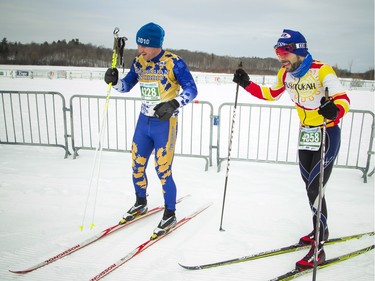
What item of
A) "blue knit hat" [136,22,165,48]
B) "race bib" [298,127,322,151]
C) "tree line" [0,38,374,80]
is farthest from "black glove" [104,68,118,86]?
"tree line" [0,38,374,80]

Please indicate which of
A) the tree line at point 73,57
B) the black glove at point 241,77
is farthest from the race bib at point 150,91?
the tree line at point 73,57

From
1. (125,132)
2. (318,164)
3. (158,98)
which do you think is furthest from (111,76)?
(125,132)

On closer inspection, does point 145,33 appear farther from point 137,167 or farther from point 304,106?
point 304,106

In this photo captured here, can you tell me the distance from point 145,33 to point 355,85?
36253 mm

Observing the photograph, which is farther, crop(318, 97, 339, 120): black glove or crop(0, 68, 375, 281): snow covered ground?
crop(0, 68, 375, 281): snow covered ground

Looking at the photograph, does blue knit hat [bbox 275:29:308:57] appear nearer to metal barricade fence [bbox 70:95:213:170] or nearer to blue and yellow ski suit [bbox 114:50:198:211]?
blue and yellow ski suit [bbox 114:50:198:211]

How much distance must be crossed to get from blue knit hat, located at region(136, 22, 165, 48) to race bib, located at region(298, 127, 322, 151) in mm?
1921

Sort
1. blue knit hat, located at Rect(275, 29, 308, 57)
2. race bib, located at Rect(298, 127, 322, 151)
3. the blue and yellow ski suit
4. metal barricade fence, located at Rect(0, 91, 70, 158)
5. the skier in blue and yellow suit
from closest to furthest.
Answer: blue knit hat, located at Rect(275, 29, 308, 57)
race bib, located at Rect(298, 127, 322, 151)
the skier in blue and yellow suit
the blue and yellow ski suit
metal barricade fence, located at Rect(0, 91, 70, 158)

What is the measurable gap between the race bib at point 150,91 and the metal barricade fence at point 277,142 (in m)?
2.50

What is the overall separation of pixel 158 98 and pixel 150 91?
14 cm

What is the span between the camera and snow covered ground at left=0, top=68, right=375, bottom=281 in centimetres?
286

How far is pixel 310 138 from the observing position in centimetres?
288

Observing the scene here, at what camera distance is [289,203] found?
4.43 meters

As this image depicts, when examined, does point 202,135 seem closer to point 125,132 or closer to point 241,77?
point 125,132
